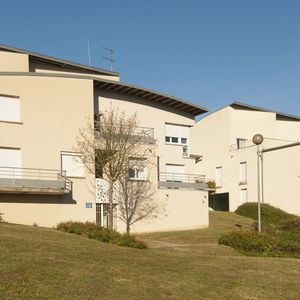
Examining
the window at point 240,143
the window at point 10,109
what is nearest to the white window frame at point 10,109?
the window at point 10,109

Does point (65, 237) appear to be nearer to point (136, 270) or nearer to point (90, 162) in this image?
point (136, 270)

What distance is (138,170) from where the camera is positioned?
111 ft

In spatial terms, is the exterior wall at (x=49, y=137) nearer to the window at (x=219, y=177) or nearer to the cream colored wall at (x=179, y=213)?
the cream colored wall at (x=179, y=213)

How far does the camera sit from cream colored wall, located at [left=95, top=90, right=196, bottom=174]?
3588 centimetres

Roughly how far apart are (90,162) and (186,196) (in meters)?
7.89

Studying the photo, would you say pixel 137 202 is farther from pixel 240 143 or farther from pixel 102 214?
pixel 240 143

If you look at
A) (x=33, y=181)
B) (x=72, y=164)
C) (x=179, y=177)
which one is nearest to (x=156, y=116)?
(x=179, y=177)

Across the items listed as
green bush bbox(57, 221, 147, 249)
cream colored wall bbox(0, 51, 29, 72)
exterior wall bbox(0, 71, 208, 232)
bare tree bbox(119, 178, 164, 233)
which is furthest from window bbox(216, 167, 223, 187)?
green bush bbox(57, 221, 147, 249)

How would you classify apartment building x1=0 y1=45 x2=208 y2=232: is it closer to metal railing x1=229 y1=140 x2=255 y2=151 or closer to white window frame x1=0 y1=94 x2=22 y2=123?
white window frame x1=0 y1=94 x2=22 y2=123

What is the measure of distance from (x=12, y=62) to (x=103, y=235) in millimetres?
16591

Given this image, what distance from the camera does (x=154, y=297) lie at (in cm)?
1085

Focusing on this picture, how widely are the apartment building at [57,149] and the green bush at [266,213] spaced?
9.45m

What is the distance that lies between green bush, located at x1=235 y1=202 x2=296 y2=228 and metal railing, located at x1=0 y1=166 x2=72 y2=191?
745 inches

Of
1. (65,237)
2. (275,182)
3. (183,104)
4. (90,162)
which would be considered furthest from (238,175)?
(65,237)
